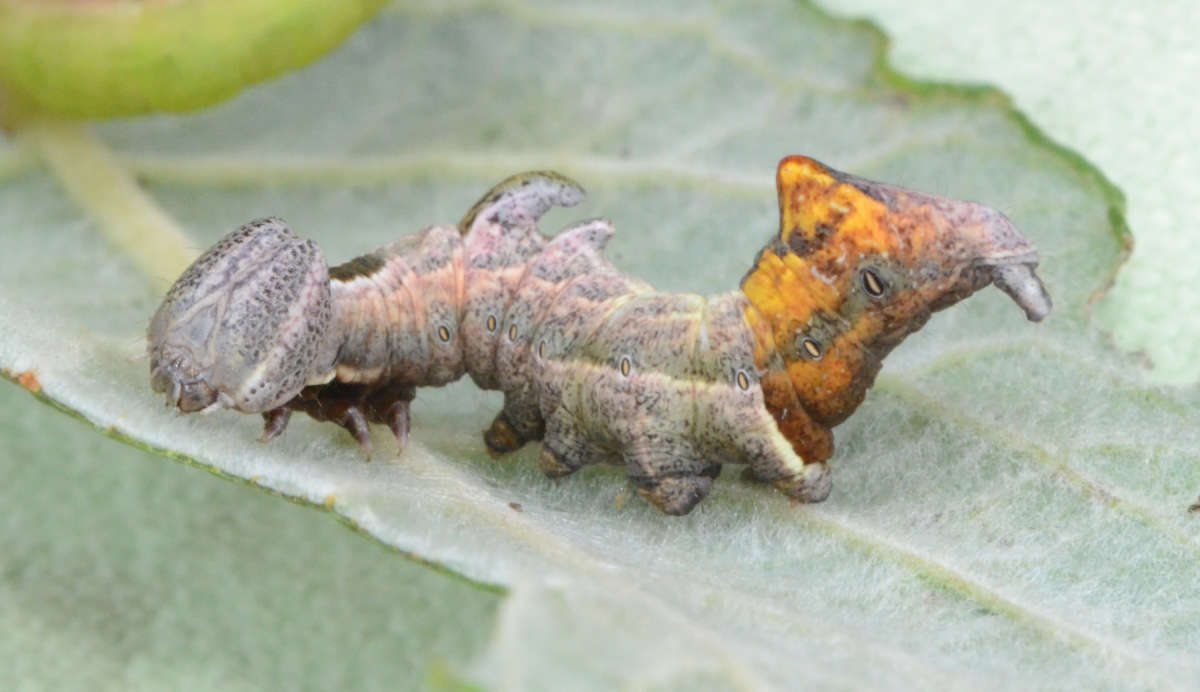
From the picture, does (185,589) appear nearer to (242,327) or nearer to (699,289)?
(242,327)

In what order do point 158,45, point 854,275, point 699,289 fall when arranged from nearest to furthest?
point 854,275 → point 158,45 → point 699,289

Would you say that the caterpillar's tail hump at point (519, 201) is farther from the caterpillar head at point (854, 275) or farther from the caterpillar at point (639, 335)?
the caterpillar head at point (854, 275)

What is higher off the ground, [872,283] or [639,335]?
[872,283]

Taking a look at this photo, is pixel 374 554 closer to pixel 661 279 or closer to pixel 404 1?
pixel 661 279

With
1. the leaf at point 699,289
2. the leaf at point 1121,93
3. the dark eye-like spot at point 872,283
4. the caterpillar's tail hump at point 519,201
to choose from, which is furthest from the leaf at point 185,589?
the leaf at point 1121,93

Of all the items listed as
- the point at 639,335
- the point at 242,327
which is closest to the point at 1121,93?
the point at 639,335

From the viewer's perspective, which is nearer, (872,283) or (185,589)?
(872,283)

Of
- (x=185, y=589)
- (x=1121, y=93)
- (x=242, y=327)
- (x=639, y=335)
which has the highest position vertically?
(x=1121, y=93)

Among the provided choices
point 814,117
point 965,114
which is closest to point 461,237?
point 814,117
